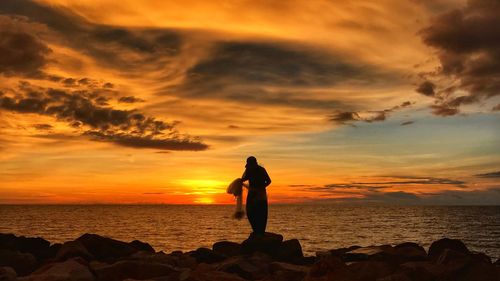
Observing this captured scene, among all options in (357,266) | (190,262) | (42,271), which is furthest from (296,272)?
(42,271)

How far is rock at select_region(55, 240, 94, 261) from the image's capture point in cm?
1308

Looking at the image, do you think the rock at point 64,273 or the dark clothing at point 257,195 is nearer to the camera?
the rock at point 64,273

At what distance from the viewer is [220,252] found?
53.0 ft

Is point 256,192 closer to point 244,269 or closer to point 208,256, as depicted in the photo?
point 208,256

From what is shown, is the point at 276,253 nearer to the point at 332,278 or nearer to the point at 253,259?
the point at 253,259

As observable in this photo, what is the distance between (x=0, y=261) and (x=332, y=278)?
8.74m

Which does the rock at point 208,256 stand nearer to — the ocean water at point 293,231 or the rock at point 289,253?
the rock at point 289,253

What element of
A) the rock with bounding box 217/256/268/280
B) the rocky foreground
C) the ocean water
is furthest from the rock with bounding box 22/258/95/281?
the ocean water

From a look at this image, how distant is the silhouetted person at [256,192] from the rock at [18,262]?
638 cm

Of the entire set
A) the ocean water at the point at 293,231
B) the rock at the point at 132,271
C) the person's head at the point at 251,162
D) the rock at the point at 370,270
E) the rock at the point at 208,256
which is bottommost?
the ocean water at the point at 293,231

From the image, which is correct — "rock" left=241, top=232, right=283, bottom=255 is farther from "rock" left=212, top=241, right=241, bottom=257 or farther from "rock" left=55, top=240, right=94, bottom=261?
"rock" left=55, top=240, right=94, bottom=261

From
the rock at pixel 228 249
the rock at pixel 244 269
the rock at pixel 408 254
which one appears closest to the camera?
the rock at pixel 244 269

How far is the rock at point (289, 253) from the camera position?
15164mm

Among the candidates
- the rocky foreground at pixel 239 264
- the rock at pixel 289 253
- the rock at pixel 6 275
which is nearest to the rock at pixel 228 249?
the rocky foreground at pixel 239 264
